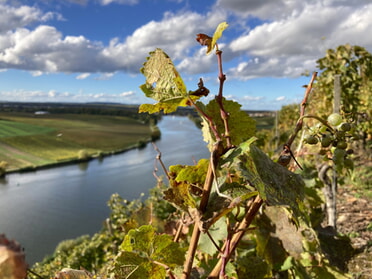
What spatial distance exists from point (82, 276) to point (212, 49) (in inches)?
11.8

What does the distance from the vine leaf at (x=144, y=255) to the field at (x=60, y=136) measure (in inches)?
779

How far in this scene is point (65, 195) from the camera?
71.4 feet

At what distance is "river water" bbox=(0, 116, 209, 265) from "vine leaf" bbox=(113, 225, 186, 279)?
38.8ft

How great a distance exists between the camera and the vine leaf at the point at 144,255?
1.41 feet

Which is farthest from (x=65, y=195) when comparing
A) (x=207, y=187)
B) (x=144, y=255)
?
(x=207, y=187)

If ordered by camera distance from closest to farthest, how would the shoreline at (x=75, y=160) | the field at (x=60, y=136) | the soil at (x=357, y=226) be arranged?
1. the soil at (x=357, y=226)
2. the field at (x=60, y=136)
3. the shoreline at (x=75, y=160)

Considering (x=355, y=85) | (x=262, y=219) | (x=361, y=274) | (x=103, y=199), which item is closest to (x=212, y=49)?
(x=262, y=219)

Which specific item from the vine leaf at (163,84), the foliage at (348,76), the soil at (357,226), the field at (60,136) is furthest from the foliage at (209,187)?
the field at (60,136)

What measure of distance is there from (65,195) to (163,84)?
915 inches

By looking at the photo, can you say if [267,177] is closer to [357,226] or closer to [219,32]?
[219,32]

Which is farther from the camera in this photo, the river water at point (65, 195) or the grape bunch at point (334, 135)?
the river water at point (65, 195)

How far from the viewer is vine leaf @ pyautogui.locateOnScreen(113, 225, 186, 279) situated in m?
0.43

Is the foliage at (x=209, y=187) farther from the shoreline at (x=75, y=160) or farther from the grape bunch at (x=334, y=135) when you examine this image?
the shoreline at (x=75, y=160)

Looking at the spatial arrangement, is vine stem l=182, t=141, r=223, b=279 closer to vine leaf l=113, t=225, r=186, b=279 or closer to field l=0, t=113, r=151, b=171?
vine leaf l=113, t=225, r=186, b=279
